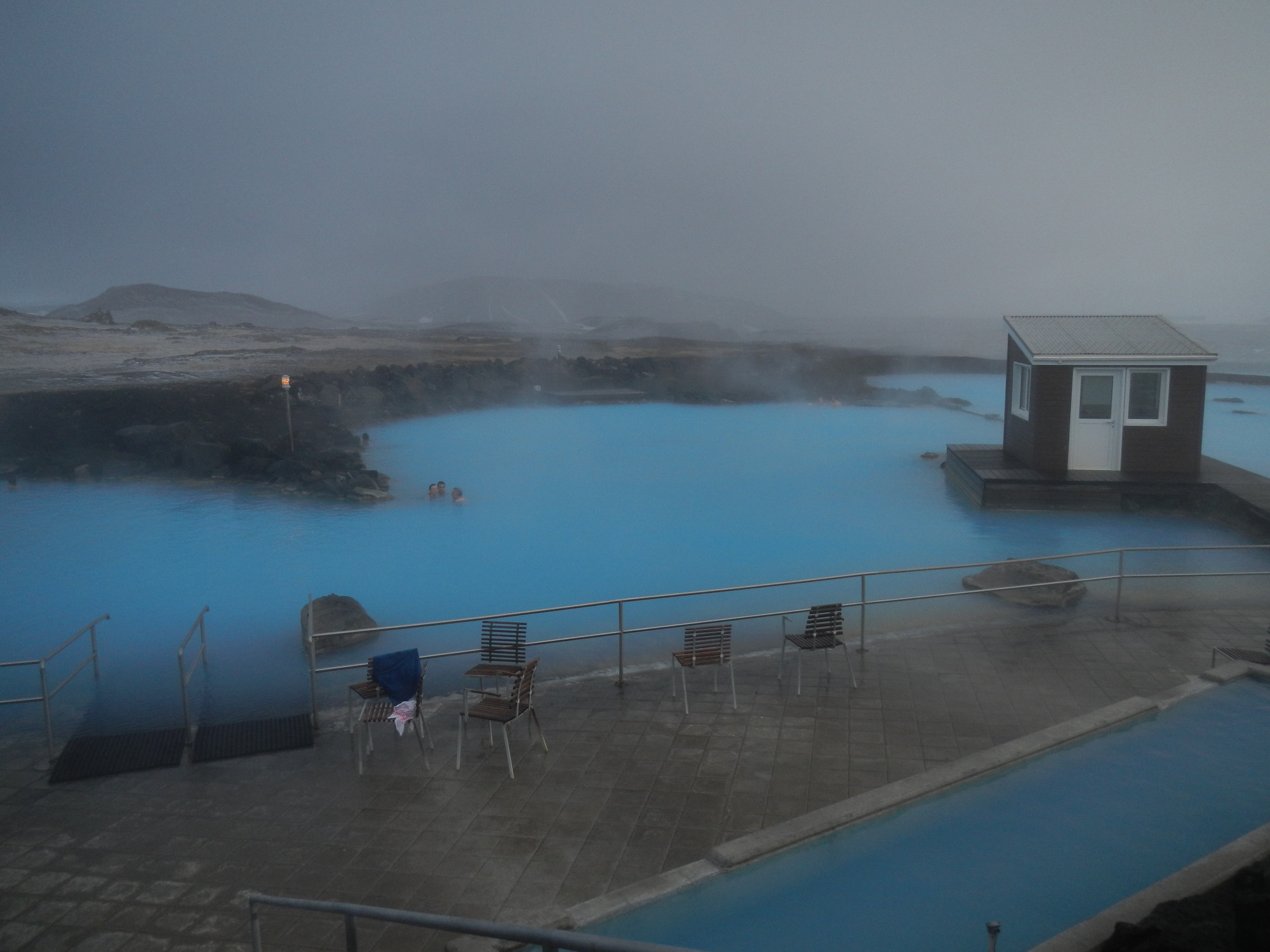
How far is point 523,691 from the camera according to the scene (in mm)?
5812

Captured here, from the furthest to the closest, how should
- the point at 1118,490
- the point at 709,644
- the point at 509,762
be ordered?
the point at 1118,490, the point at 709,644, the point at 509,762

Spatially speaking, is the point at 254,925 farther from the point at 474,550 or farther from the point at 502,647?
the point at 474,550

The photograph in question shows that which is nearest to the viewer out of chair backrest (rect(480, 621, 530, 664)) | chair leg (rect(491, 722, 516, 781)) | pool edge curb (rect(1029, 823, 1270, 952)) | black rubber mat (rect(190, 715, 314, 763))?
pool edge curb (rect(1029, 823, 1270, 952))

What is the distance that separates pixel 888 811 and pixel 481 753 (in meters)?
2.55

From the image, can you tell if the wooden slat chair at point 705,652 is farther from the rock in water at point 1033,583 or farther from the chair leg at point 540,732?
the rock in water at point 1033,583

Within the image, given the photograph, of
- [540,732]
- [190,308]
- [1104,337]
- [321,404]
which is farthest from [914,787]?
[190,308]

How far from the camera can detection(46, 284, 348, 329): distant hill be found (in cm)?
3519

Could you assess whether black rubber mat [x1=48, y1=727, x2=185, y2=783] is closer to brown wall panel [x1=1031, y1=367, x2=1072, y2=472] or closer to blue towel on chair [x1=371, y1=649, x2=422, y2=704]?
blue towel on chair [x1=371, y1=649, x2=422, y2=704]

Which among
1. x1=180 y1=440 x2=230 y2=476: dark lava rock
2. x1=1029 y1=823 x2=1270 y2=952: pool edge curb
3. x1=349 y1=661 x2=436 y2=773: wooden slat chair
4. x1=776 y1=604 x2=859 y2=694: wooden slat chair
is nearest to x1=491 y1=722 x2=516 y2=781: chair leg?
x1=349 y1=661 x2=436 y2=773: wooden slat chair

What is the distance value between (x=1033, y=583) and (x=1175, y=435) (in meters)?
7.07

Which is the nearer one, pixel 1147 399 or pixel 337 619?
pixel 337 619

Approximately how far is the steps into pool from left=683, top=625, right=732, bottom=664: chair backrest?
2.75 metres

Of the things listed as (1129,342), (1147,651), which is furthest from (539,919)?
(1129,342)

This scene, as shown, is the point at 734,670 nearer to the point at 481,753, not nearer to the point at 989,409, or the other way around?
the point at 481,753
